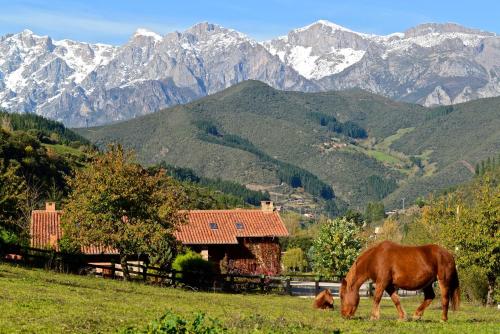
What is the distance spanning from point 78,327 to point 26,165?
98.6 m

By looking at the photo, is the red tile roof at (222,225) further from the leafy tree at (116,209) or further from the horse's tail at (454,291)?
the horse's tail at (454,291)

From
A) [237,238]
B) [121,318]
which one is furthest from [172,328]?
[237,238]

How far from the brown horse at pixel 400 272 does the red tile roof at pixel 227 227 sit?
4304 centimetres

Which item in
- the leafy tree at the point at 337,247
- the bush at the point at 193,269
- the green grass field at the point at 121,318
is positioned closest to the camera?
the green grass field at the point at 121,318

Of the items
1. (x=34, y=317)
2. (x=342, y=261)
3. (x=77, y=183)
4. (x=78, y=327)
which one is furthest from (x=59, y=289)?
(x=342, y=261)

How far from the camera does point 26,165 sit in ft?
360

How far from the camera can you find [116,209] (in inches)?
1622

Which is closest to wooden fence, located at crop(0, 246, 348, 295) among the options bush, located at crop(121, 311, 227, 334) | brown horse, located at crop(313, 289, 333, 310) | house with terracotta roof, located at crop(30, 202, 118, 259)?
house with terracotta roof, located at crop(30, 202, 118, 259)

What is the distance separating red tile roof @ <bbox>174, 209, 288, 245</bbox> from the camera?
211 feet

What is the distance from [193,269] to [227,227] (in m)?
20.3

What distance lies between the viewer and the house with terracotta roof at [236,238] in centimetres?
6380

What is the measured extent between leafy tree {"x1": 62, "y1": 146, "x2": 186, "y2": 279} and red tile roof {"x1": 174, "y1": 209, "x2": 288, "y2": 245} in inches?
845

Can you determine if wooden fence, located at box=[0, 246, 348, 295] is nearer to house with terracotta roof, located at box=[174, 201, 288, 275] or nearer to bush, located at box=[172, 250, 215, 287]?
bush, located at box=[172, 250, 215, 287]

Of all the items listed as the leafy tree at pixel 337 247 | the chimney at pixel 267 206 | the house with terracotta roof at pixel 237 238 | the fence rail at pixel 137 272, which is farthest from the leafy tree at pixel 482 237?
the leafy tree at pixel 337 247
